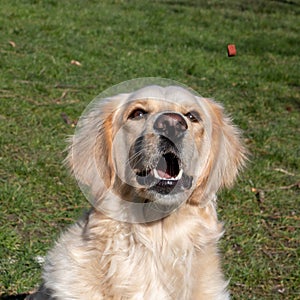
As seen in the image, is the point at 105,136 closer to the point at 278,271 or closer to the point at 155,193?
the point at 155,193

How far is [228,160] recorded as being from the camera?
11.9 feet

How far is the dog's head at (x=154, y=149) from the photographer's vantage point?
3129 mm

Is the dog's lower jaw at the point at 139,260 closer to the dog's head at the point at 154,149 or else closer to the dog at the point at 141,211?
the dog at the point at 141,211

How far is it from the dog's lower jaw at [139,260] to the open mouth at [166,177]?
0.77 ft

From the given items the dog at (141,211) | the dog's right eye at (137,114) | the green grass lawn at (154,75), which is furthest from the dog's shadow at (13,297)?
the dog's right eye at (137,114)

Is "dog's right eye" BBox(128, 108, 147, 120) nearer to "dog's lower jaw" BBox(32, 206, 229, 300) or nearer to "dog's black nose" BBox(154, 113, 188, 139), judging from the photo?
"dog's black nose" BBox(154, 113, 188, 139)

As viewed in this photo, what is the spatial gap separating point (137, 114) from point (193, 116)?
0.28m

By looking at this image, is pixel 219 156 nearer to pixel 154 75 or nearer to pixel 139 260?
pixel 139 260

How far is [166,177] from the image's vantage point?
3.24 meters

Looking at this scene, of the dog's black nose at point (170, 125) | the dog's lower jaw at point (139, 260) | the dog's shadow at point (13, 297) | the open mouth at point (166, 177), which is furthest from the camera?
the dog's shadow at point (13, 297)

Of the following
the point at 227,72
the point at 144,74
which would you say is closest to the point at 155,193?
the point at 144,74

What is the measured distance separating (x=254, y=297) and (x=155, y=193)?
171 cm

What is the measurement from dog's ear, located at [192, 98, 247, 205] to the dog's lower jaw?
0.12 m

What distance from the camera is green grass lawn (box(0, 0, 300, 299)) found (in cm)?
503
